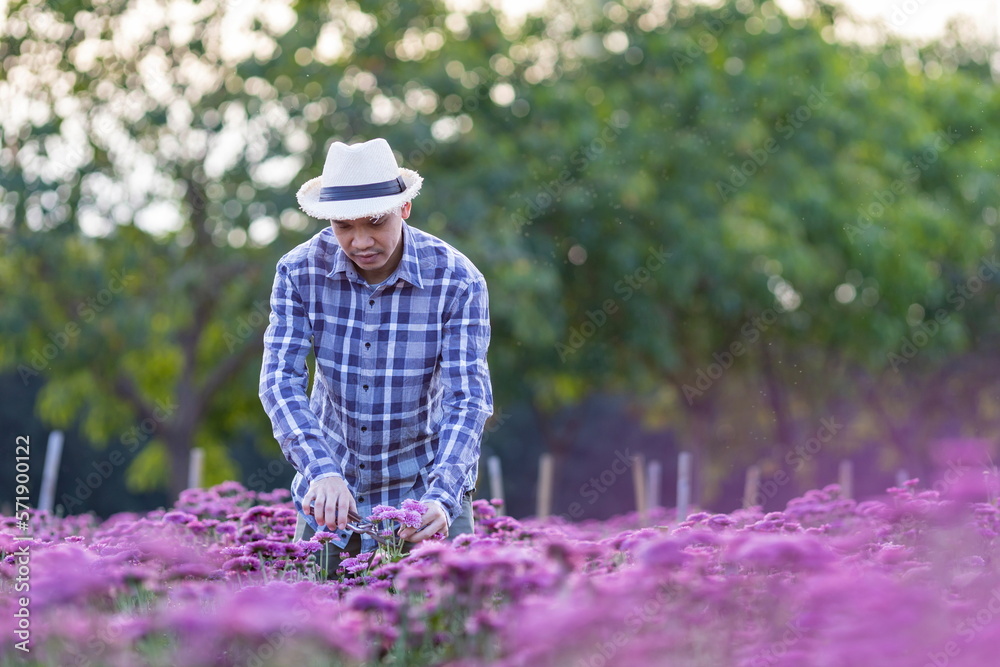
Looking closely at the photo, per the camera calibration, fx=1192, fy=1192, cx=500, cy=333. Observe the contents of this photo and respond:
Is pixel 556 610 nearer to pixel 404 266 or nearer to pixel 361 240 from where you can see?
pixel 361 240

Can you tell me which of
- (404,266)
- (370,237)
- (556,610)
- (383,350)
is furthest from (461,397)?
(556,610)

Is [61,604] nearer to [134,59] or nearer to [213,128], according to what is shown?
[213,128]

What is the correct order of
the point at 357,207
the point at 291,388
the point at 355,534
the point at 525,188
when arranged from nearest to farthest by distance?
1. the point at 357,207
2. the point at 291,388
3. the point at 355,534
4. the point at 525,188

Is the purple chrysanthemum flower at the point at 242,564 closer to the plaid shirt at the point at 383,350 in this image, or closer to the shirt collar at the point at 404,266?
the plaid shirt at the point at 383,350

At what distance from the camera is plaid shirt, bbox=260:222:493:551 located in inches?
170

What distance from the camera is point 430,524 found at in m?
3.87

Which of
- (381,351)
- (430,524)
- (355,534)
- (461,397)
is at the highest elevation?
(381,351)

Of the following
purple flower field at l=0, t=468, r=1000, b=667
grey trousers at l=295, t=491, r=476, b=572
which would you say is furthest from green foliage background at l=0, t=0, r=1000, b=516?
purple flower field at l=0, t=468, r=1000, b=667

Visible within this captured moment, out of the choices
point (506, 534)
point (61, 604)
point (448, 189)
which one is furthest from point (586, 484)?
point (61, 604)

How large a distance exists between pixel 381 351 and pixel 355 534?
0.75 meters

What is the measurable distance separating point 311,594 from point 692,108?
14802 mm

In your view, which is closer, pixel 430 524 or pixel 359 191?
pixel 430 524

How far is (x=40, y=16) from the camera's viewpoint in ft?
49.0

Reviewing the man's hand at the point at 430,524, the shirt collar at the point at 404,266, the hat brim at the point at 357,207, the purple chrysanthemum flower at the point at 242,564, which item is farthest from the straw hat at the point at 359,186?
the purple chrysanthemum flower at the point at 242,564
